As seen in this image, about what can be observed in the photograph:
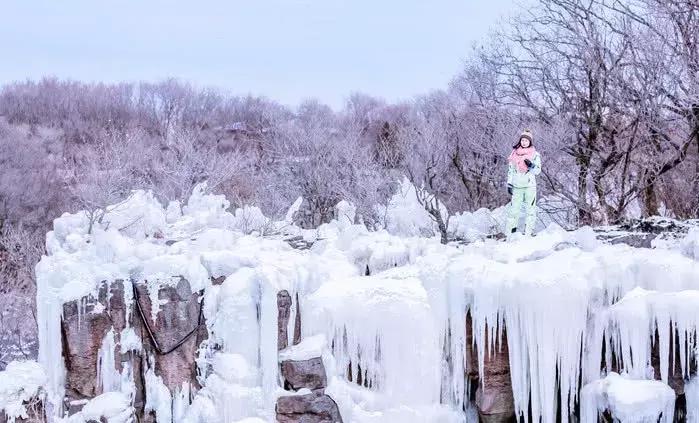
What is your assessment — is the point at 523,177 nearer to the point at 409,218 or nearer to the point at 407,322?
the point at 407,322

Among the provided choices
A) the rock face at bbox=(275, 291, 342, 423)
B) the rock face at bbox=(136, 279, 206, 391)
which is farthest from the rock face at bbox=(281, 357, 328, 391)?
the rock face at bbox=(136, 279, 206, 391)

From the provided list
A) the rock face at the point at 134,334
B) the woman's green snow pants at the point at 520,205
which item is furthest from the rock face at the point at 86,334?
the woman's green snow pants at the point at 520,205

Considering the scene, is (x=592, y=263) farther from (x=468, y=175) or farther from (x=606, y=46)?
(x=468, y=175)

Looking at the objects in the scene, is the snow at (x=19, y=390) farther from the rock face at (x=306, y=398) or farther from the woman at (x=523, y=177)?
the woman at (x=523, y=177)

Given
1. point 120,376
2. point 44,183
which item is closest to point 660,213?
point 120,376

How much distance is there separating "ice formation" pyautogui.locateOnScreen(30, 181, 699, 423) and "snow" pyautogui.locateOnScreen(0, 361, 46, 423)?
0.11m

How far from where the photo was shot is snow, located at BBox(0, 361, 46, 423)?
5.17 meters

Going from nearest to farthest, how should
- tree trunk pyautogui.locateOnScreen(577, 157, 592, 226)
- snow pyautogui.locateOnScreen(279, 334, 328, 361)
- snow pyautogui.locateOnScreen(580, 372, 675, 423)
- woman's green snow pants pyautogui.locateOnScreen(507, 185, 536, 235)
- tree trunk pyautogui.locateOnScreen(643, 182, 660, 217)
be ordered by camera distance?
snow pyautogui.locateOnScreen(580, 372, 675, 423) < snow pyautogui.locateOnScreen(279, 334, 328, 361) < woman's green snow pants pyautogui.locateOnScreen(507, 185, 536, 235) < tree trunk pyautogui.locateOnScreen(577, 157, 592, 226) < tree trunk pyautogui.locateOnScreen(643, 182, 660, 217)

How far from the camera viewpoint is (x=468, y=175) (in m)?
15.1

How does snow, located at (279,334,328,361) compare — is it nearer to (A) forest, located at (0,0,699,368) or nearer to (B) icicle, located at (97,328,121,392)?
(B) icicle, located at (97,328,121,392)

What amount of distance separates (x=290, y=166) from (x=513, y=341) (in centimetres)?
1569

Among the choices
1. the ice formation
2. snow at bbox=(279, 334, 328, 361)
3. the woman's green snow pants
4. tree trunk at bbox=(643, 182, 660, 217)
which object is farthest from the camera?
tree trunk at bbox=(643, 182, 660, 217)

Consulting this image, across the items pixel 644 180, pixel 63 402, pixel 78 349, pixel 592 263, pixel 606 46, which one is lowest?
pixel 63 402

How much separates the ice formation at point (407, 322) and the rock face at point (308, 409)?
8 centimetres
